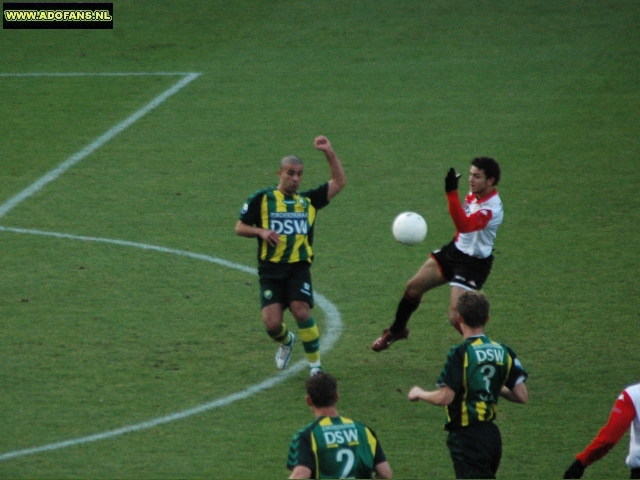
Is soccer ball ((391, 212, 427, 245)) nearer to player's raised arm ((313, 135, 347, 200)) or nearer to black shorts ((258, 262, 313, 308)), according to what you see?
player's raised arm ((313, 135, 347, 200))

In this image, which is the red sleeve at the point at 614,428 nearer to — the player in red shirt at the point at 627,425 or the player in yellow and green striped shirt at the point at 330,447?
the player in red shirt at the point at 627,425

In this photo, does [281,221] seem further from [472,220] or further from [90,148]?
[90,148]

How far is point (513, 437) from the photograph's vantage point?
8555mm

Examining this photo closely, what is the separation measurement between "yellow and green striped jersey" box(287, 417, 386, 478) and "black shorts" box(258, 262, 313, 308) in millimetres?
3529

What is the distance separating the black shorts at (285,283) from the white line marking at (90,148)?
636 cm

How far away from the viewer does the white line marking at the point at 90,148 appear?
49.7 feet

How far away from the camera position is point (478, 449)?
659cm

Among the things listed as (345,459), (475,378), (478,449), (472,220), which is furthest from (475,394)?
(472,220)

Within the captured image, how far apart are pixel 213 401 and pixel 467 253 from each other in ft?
8.54

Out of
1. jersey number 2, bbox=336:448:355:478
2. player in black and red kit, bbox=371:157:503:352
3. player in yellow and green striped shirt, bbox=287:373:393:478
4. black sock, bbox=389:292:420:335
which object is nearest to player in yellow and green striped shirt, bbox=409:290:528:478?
player in yellow and green striped shirt, bbox=287:373:393:478

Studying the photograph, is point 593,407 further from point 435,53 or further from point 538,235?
point 435,53

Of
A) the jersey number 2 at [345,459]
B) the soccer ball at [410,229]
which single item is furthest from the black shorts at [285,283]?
the jersey number 2 at [345,459]

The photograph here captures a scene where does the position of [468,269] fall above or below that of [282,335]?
above

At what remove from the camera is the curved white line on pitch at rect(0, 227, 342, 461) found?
8.25 meters
